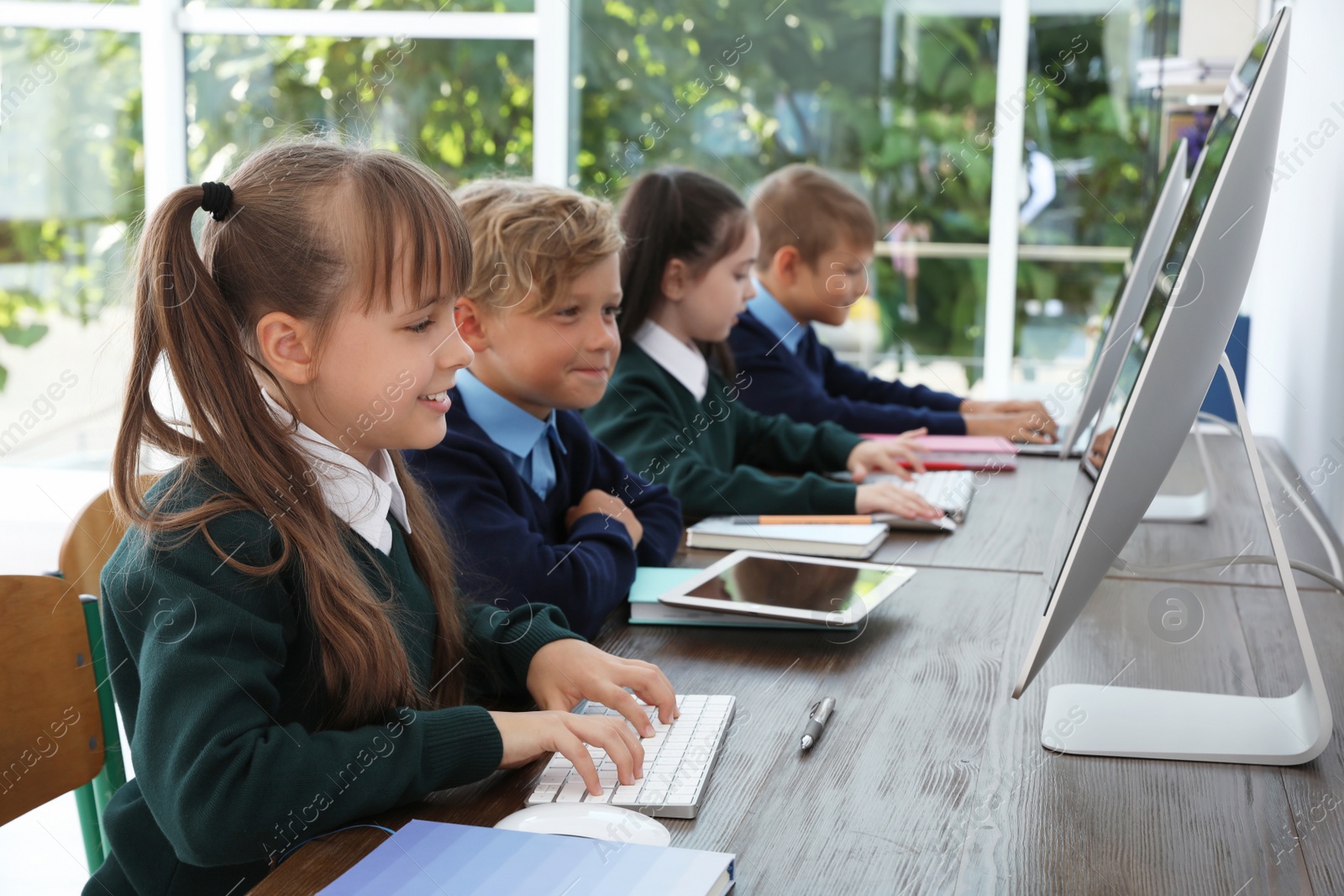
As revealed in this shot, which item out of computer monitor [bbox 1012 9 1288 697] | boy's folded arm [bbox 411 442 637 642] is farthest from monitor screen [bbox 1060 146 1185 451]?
boy's folded arm [bbox 411 442 637 642]

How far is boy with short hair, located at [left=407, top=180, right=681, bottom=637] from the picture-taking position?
1.32 meters

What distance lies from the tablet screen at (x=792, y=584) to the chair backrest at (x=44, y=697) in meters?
0.59

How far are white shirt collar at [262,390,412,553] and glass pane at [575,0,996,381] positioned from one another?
355 cm

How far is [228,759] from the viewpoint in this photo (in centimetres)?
75

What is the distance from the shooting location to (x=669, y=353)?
1.99 metres

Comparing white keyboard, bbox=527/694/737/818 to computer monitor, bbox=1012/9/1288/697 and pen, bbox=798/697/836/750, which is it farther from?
computer monitor, bbox=1012/9/1288/697

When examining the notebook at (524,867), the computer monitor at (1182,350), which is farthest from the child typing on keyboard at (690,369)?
the notebook at (524,867)

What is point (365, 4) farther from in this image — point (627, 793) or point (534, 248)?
point (627, 793)

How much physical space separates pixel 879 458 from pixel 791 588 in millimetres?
796

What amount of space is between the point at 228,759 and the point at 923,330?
3.95 meters

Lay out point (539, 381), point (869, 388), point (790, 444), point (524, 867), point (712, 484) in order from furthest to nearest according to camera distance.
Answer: point (869, 388), point (790, 444), point (712, 484), point (539, 381), point (524, 867)

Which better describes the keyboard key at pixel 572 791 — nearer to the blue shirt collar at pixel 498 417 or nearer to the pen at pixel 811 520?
the blue shirt collar at pixel 498 417

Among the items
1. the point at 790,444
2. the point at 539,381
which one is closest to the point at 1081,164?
the point at 790,444

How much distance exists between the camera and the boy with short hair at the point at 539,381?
4.32ft
